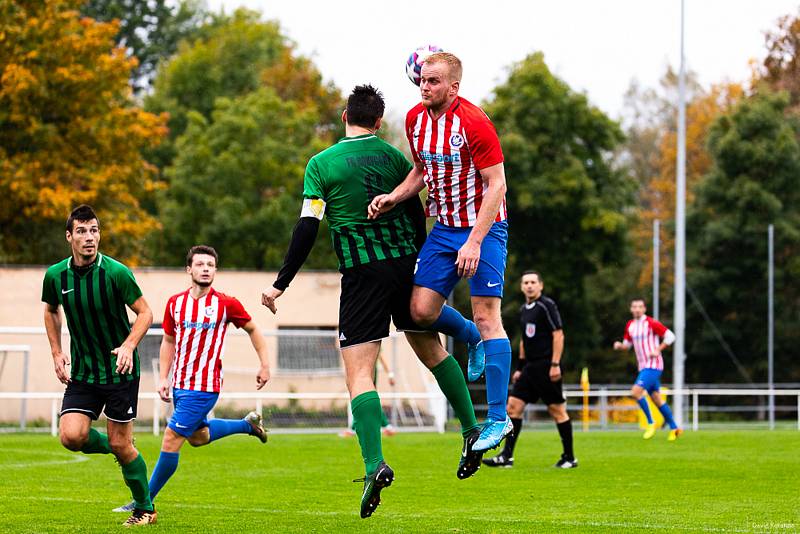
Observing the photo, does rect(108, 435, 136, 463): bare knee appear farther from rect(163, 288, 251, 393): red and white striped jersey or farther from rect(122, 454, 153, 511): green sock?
rect(163, 288, 251, 393): red and white striped jersey

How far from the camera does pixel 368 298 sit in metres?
7.73

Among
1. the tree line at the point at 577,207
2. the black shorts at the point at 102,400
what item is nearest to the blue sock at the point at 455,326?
the black shorts at the point at 102,400

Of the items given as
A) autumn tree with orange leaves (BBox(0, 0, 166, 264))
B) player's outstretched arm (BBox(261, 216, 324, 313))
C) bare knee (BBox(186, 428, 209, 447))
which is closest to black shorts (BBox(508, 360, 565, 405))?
bare knee (BBox(186, 428, 209, 447))

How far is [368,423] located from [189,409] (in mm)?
3254

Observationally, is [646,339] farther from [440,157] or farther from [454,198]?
[440,157]

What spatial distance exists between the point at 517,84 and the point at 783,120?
9794 millimetres

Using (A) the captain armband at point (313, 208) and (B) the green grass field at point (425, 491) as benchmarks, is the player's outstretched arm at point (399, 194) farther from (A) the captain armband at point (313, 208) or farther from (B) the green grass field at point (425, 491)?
(B) the green grass field at point (425, 491)

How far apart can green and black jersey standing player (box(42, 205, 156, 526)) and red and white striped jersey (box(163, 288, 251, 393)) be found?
4.51 ft

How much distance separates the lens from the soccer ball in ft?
27.0

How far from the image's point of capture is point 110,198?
3666 centimetres

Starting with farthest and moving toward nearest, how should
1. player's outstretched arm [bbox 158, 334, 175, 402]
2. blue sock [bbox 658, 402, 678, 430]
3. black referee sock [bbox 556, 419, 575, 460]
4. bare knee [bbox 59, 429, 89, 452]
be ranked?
1. blue sock [bbox 658, 402, 678, 430]
2. black referee sock [bbox 556, 419, 575, 460]
3. player's outstretched arm [bbox 158, 334, 175, 402]
4. bare knee [bbox 59, 429, 89, 452]

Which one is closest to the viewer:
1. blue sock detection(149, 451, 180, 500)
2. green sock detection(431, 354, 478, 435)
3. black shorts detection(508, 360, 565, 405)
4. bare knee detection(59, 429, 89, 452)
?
green sock detection(431, 354, 478, 435)

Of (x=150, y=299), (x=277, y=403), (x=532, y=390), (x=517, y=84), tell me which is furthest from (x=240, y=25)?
(x=532, y=390)

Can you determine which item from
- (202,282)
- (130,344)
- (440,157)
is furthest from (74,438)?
(440,157)
